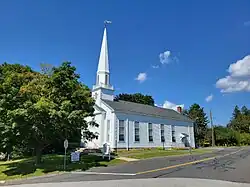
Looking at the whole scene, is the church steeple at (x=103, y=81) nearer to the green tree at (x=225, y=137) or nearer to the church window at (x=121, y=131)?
the church window at (x=121, y=131)

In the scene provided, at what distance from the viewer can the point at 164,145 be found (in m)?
36.2

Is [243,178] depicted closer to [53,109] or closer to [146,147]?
[53,109]

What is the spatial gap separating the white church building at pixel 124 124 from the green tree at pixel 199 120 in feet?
59.0

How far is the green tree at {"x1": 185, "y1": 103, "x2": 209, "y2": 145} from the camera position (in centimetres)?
5635

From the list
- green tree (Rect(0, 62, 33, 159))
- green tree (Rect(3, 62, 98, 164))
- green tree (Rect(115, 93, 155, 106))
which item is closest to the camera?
green tree (Rect(3, 62, 98, 164))

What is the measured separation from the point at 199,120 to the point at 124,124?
119 feet

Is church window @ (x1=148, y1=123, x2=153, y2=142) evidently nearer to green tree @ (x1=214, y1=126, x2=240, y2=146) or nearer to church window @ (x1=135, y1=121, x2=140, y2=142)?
church window @ (x1=135, y1=121, x2=140, y2=142)

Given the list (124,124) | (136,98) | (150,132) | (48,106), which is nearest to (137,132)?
(124,124)

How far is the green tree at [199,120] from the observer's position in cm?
5635

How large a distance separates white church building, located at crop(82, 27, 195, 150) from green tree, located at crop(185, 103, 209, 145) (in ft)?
59.0

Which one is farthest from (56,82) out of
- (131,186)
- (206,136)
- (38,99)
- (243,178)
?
(206,136)

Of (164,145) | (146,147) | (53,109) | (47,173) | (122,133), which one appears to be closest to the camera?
(47,173)

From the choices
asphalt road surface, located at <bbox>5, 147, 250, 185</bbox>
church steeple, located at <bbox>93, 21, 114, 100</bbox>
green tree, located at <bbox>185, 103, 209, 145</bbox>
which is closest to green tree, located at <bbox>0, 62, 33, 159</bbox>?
asphalt road surface, located at <bbox>5, 147, 250, 185</bbox>

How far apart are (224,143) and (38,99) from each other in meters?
48.2
